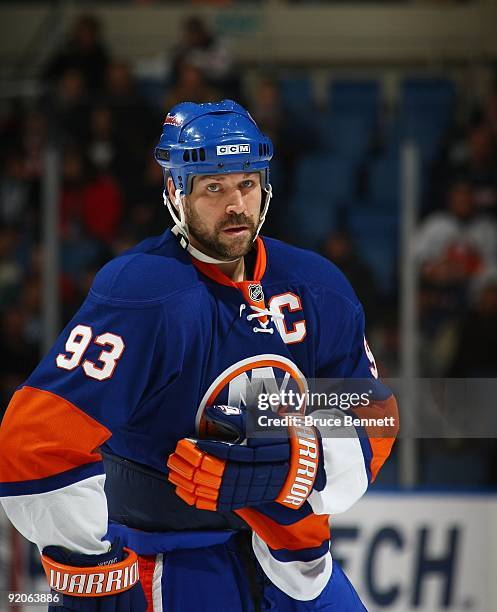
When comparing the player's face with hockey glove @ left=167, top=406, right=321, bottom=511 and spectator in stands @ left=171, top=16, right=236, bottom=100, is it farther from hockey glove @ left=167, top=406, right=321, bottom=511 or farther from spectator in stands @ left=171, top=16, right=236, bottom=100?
spectator in stands @ left=171, top=16, right=236, bottom=100

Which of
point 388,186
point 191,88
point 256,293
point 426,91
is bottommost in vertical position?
point 256,293

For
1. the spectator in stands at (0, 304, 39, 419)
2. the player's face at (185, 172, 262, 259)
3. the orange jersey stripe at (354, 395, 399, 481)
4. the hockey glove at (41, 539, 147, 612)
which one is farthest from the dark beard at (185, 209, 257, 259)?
→ the spectator in stands at (0, 304, 39, 419)

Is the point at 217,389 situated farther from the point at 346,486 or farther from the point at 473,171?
the point at 473,171

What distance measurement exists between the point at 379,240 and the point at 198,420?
2.06m

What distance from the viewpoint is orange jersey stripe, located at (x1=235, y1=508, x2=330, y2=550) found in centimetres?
198

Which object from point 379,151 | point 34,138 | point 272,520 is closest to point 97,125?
point 34,138

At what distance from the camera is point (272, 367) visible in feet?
6.29

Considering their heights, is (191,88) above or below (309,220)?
above

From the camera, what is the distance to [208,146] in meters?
1.85

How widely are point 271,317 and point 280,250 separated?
0.18 metres

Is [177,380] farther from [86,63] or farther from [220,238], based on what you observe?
[86,63]

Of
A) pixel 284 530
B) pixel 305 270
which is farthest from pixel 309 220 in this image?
pixel 284 530

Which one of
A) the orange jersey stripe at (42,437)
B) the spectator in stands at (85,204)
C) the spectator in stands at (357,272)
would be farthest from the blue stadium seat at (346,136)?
the orange jersey stripe at (42,437)

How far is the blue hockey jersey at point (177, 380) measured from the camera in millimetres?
1773
